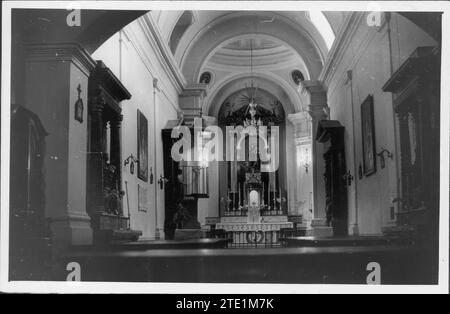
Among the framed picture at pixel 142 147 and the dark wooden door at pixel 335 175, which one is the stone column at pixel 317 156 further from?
the framed picture at pixel 142 147

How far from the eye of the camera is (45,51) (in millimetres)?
3855

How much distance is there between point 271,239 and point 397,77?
103 inches

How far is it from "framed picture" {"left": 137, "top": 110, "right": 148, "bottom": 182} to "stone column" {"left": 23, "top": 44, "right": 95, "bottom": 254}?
2.34 feet

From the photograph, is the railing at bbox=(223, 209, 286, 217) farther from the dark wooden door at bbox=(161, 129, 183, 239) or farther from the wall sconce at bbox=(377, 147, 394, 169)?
the wall sconce at bbox=(377, 147, 394, 169)

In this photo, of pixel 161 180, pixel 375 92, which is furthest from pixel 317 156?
pixel 161 180

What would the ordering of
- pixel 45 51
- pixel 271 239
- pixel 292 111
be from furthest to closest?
pixel 292 111 < pixel 271 239 < pixel 45 51

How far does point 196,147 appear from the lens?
15.4ft

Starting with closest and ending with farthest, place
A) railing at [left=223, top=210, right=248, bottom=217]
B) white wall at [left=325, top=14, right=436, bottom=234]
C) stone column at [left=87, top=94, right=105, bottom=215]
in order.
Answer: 1. white wall at [left=325, top=14, right=436, bottom=234]
2. stone column at [left=87, top=94, right=105, bottom=215]
3. railing at [left=223, top=210, right=248, bottom=217]

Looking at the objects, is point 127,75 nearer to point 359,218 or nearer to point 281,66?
point 281,66

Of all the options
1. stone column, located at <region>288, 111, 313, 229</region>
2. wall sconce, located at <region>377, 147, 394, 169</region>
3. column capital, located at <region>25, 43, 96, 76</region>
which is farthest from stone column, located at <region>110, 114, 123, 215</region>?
wall sconce, located at <region>377, 147, 394, 169</region>

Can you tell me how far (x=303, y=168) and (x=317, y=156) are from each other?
22cm

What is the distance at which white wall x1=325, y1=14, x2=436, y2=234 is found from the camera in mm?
3959

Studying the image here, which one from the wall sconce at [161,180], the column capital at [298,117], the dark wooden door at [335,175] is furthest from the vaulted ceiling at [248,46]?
the wall sconce at [161,180]
